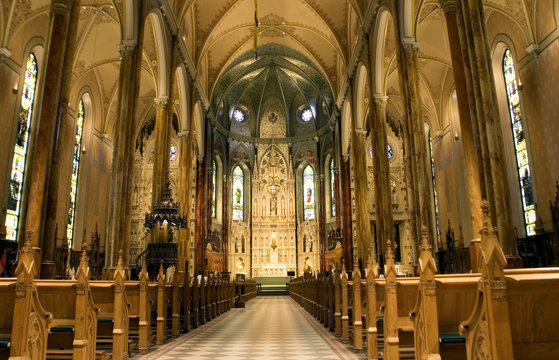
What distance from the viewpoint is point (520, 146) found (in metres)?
16.1

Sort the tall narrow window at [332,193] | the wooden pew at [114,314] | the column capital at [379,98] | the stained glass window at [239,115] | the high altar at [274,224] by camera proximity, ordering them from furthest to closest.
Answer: the stained glass window at [239,115] < the high altar at [274,224] < the tall narrow window at [332,193] < the column capital at [379,98] < the wooden pew at [114,314]

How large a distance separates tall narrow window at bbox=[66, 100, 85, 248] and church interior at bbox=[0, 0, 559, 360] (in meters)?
0.10

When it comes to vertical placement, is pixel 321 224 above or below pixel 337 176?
below

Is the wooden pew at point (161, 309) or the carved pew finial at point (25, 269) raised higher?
the carved pew finial at point (25, 269)

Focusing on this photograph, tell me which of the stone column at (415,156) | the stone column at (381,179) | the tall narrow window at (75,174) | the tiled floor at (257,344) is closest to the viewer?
the tiled floor at (257,344)

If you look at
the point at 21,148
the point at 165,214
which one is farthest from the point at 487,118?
the point at 21,148

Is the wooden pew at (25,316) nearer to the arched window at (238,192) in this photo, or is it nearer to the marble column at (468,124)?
the marble column at (468,124)

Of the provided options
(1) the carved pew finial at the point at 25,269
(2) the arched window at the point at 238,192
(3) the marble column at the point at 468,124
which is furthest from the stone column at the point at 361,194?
(1) the carved pew finial at the point at 25,269

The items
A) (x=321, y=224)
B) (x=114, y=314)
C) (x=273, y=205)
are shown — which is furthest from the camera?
(x=273, y=205)

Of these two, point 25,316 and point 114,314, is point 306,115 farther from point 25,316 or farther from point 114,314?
point 25,316

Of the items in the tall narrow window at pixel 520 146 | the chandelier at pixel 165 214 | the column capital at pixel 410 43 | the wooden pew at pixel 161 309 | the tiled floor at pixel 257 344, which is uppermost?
the column capital at pixel 410 43

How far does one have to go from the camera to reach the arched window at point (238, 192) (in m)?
34.0

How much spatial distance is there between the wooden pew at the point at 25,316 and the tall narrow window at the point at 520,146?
1521 cm

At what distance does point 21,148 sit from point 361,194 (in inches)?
556
